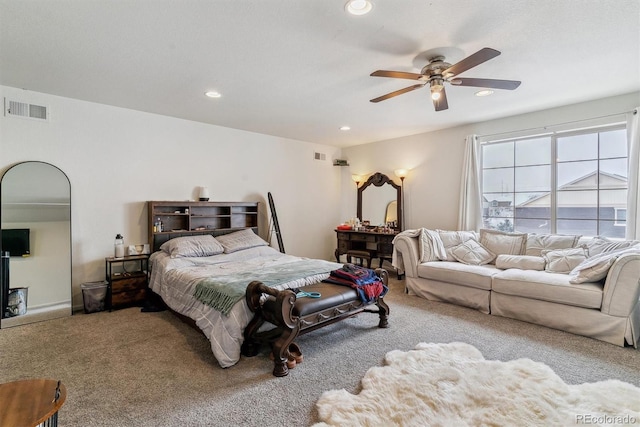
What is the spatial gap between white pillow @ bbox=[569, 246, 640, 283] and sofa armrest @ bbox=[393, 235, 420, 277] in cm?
170

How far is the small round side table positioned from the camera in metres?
1.17

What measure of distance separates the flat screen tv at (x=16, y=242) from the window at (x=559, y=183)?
6.03 m

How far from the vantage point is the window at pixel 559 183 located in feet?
12.7

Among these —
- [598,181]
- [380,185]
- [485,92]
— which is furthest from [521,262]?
[380,185]

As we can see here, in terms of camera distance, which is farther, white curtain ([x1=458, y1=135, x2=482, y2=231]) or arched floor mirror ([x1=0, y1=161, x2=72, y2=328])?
white curtain ([x1=458, y1=135, x2=482, y2=231])

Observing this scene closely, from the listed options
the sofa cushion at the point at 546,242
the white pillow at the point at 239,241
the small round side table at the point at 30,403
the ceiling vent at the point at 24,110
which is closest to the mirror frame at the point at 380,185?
the sofa cushion at the point at 546,242

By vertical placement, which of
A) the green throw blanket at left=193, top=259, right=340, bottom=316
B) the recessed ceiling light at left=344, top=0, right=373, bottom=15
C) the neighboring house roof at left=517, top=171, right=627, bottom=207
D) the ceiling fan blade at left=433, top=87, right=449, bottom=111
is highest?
the recessed ceiling light at left=344, top=0, right=373, bottom=15

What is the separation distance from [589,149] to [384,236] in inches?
117

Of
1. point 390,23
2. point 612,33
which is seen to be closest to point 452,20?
point 390,23

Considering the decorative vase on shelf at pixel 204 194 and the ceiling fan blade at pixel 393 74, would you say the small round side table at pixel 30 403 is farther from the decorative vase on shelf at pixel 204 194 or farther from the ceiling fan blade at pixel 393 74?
the decorative vase on shelf at pixel 204 194

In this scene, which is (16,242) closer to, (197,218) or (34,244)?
(34,244)

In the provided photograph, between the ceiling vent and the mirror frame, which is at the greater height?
the ceiling vent

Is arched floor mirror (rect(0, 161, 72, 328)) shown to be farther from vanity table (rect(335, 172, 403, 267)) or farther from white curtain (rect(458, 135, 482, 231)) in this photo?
white curtain (rect(458, 135, 482, 231))

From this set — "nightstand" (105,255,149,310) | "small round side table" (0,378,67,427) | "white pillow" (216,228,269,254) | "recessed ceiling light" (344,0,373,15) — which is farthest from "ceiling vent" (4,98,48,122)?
"recessed ceiling light" (344,0,373,15)
